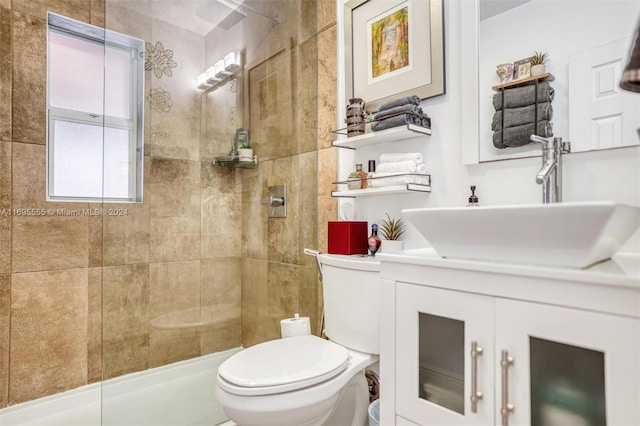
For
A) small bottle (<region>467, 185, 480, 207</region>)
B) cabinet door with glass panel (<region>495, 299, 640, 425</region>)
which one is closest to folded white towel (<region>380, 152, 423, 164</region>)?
small bottle (<region>467, 185, 480, 207</region>)

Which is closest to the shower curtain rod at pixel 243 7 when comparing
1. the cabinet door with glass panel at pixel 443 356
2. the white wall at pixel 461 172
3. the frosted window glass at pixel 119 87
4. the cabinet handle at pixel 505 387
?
the frosted window glass at pixel 119 87

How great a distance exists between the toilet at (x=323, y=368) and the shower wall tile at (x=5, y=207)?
1366 millimetres

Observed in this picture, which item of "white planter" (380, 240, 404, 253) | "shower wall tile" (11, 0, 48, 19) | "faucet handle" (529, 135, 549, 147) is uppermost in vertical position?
"shower wall tile" (11, 0, 48, 19)

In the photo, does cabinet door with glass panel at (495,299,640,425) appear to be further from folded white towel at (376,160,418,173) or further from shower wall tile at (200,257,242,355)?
shower wall tile at (200,257,242,355)

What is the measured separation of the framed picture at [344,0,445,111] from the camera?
59.3 inches

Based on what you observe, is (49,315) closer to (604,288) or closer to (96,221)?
(96,221)

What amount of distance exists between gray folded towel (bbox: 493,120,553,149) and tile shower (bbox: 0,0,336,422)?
0.86 metres

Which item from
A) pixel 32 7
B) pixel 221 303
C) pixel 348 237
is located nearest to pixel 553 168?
pixel 348 237

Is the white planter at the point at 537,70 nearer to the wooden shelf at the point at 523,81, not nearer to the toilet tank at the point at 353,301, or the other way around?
the wooden shelf at the point at 523,81

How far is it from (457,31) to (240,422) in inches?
65.7

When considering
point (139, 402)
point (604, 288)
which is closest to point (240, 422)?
point (139, 402)

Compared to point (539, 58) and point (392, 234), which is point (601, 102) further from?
point (392, 234)

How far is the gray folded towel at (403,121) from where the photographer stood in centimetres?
145

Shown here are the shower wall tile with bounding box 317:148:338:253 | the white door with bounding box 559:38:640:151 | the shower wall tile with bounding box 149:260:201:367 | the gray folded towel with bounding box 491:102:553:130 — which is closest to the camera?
the white door with bounding box 559:38:640:151
